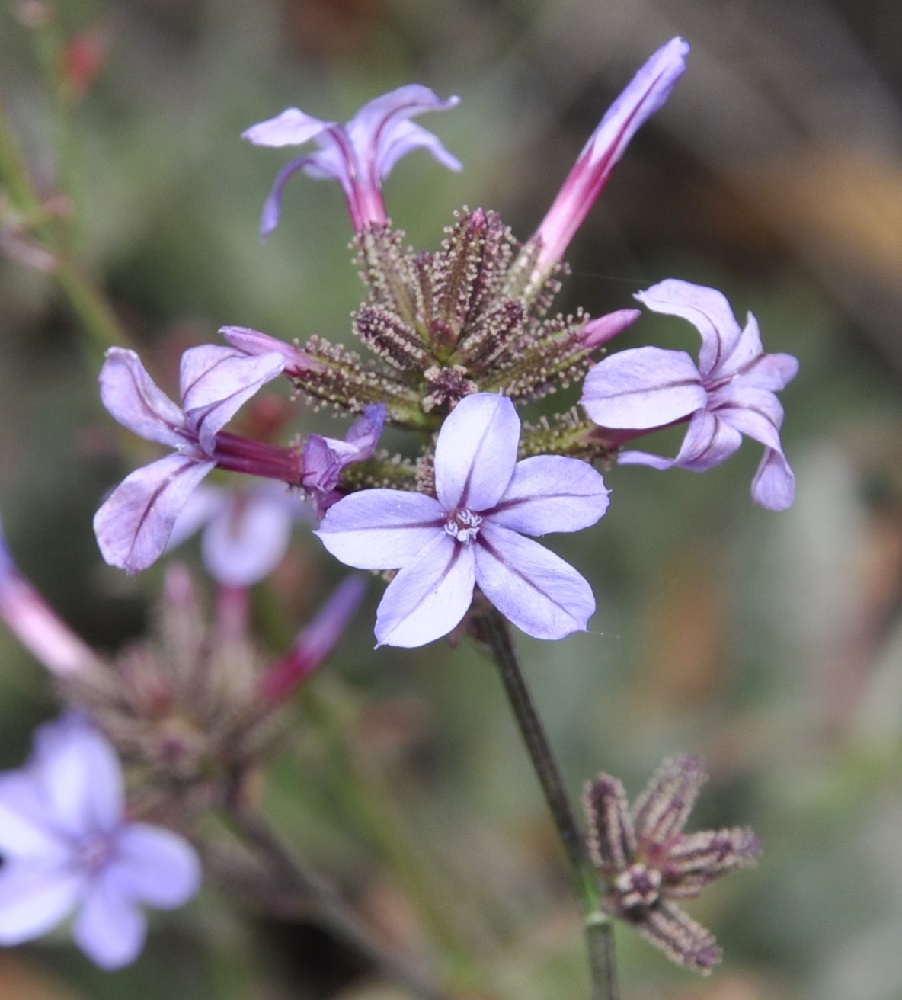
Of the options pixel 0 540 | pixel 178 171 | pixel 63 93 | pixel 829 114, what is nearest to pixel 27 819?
pixel 0 540

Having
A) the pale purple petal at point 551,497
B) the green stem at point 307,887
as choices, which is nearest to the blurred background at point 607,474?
the green stem at point 307,887

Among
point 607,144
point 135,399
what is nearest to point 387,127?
point 607,144

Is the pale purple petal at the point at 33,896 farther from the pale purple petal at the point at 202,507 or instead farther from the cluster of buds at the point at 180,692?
the pale purple petal at the point at 202,507

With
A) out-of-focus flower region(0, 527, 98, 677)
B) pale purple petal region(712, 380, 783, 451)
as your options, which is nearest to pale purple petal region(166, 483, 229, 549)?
out-of-focus flower region(0, 527, 98, 677)

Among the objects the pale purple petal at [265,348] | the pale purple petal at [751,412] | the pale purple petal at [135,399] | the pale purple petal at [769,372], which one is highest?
the pale purple petal at [265,348]

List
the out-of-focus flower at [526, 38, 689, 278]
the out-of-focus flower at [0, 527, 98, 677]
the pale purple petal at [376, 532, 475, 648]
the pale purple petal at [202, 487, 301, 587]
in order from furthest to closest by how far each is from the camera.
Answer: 1. the pale purple petal at [202, 487, 301, 587]
2. the out-of-focus flower at [0, 527, 98, 677]
3. the out-of-focus flower at [526, 38, 689, 278]
4. the pale purple petal at [376, 532, 475, 648]

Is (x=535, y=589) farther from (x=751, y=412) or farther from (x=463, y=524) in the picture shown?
(x=751, y=412)

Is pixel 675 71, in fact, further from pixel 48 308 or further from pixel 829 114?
pixel 829 114

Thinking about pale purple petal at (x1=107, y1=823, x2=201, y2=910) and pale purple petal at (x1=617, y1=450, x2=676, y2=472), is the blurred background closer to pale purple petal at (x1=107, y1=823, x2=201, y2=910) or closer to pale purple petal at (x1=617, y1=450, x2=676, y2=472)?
pale purple petal at (x1=107, y1=823, x2=201, y2=910)
